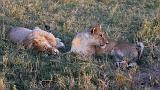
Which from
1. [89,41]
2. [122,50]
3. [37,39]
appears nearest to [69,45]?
[89,41]

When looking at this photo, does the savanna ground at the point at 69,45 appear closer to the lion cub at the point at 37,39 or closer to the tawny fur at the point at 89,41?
the lion cub at the point at 37,39

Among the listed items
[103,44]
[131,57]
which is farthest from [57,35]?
[131,57]

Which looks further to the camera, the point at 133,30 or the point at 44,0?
the point at 44,0

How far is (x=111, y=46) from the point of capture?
8.38 metres

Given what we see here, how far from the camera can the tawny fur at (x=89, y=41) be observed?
845cm

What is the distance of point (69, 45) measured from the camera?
29.2ft

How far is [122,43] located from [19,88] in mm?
2266

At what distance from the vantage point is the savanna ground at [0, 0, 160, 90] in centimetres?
686

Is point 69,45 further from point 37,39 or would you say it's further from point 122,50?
point 122,50

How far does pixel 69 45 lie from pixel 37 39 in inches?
27.1

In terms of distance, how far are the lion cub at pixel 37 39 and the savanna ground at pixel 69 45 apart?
0.17 metres

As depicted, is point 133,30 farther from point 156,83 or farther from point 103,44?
point 156,83

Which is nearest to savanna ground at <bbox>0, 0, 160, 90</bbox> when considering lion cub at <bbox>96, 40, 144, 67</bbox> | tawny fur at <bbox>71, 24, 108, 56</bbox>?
lion cub at <bbox>96, 40, 144, 67</bbox>

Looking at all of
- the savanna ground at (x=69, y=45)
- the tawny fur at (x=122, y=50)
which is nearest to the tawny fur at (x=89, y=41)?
the tawny fur at (x=122, y=50)
